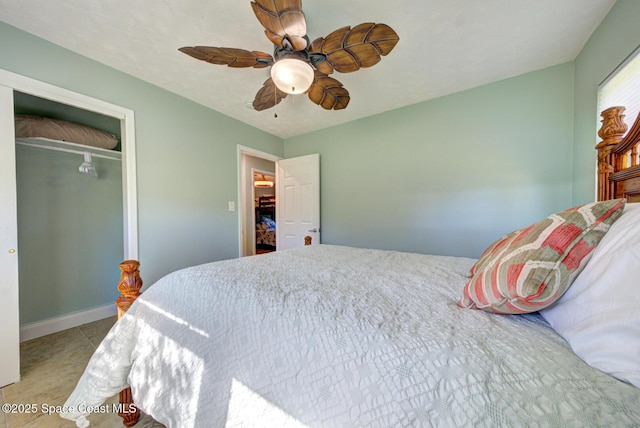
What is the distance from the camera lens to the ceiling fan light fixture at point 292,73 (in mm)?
1316

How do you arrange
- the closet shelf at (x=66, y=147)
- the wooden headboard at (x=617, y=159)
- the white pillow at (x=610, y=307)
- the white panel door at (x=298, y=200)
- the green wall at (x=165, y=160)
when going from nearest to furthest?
the white pillow at (x=610, y=307), the wooden headboard at (x=617, y=159), the green wall at (x=165, y=160), the closet shelf at (x=66, y=147), the white panel door at (x=298, y=200)

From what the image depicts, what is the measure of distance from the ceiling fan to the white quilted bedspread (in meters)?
1.20

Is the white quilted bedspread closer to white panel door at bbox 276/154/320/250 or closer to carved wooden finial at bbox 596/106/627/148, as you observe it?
carved wooden finial at bbox 596/106/627/148

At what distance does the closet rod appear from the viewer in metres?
2.02

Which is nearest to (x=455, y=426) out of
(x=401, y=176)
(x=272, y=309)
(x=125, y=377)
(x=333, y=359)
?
(x=333, y=359)

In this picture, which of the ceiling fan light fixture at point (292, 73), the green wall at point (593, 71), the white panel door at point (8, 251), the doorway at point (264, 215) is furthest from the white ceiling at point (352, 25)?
the doorway at point (264, 215)

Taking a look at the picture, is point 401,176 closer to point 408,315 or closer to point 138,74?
point 408,315

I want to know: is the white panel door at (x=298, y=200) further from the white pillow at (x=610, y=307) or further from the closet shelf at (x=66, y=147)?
the white pillow at (x=610, y=307)

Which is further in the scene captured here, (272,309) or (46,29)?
(46,29)

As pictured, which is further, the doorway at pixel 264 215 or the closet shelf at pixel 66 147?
the doorway at pixel 264 215

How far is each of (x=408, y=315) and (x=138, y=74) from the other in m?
2.88

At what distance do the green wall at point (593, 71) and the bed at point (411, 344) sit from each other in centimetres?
77

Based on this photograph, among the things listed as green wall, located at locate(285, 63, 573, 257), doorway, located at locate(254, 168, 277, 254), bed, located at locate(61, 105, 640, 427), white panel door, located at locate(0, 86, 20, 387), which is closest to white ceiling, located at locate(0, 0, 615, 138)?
green wall, located at locate(285, 63, 573, 257)

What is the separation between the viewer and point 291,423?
570mm
